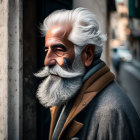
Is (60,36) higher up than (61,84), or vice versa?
(60,36)

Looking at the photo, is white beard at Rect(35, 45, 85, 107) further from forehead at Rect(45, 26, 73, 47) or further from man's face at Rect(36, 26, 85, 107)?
forehead at Rect(45, 26, 73, 47)

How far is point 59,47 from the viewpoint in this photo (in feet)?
4.69

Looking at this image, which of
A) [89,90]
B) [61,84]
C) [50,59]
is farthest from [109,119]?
[50,59]

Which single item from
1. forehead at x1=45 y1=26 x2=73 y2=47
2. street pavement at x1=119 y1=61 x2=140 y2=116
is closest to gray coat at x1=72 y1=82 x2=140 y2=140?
forehead at x1=45 y1=26 x2=73 y2=47

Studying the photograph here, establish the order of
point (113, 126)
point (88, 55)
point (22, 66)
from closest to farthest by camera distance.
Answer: point (113, 126)
point (88, 55)
point (22, 66)

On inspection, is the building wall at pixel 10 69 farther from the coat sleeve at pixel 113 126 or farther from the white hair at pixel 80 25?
the coat sleeve at pixel 113 126

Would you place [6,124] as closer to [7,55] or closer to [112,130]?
[7,55]

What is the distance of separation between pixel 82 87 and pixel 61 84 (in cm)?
18

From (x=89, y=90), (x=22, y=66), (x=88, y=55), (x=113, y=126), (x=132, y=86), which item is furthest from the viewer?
(x=132, y=86)

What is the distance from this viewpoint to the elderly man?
50.8 inches

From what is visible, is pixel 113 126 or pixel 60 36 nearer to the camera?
pixel 113 126

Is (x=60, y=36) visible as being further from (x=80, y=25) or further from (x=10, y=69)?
(x=10, y=69)

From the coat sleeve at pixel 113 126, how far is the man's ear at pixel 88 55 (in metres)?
0.42

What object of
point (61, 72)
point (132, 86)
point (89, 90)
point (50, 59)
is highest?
point (50, 59)
